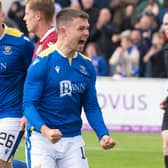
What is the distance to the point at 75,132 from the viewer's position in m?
7.69

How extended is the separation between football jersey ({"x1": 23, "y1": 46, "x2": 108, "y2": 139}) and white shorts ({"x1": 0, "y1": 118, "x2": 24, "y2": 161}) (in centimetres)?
135

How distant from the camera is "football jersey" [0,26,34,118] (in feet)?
29.3

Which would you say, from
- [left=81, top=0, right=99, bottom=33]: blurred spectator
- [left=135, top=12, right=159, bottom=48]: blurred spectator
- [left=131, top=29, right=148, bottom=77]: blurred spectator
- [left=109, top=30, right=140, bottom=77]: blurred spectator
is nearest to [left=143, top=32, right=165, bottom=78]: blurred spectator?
[left=131, top=29, right=148, bottom=77]: blurred spectator

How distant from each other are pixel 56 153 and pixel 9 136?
1460 mm

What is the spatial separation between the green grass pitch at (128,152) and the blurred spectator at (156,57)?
7.46ft

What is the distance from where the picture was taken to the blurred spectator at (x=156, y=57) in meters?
19.2

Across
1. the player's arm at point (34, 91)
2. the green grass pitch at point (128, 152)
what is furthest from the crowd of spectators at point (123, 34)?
the player's arm at point (34, 91)

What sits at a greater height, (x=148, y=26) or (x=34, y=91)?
(x=34, y=91)

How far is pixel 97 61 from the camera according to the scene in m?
19.5

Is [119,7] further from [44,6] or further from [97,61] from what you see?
[44,6]

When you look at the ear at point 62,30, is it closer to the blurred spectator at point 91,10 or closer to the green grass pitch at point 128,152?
the green grass pitch at point 128,152

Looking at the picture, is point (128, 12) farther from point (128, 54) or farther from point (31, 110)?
point (31, 110)

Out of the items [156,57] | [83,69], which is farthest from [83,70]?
[156,57]

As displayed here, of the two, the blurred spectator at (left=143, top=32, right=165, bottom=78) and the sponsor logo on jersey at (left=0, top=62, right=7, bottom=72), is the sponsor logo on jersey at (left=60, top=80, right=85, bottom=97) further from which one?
the blurred spectator at (left=143, top=32, right=165, bottom=78)
